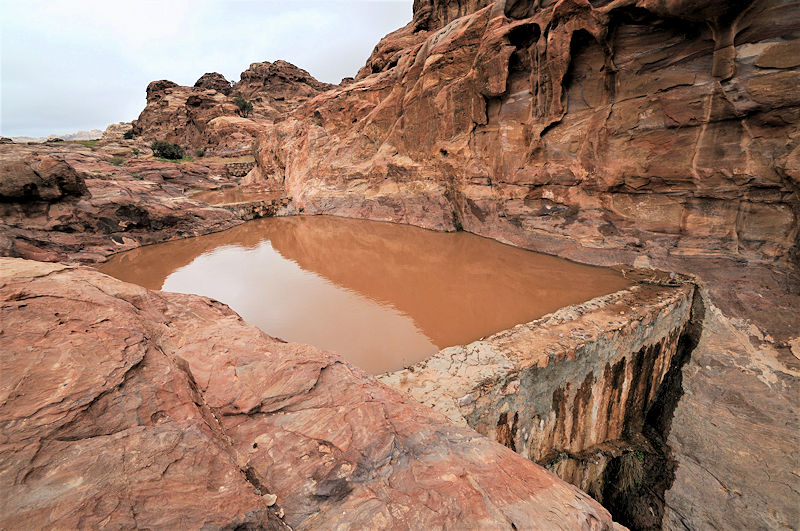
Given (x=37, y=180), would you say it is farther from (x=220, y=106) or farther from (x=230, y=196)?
(x=220, y=106)

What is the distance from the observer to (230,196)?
73.6 feet

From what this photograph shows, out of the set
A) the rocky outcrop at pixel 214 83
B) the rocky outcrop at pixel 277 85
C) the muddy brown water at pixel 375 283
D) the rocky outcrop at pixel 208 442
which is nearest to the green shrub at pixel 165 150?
the rocky outcrop at pixel 277 85

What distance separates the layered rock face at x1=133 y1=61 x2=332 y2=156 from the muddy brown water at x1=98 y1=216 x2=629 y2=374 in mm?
27037

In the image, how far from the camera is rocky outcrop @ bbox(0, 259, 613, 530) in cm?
146

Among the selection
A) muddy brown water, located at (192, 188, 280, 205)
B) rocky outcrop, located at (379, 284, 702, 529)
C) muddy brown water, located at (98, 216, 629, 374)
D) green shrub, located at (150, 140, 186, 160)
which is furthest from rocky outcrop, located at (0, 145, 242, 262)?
green shrub, located at (150, 140, 186, 160)

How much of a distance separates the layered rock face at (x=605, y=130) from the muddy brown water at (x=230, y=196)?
32.9 ft

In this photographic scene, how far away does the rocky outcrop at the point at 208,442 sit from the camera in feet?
4.81

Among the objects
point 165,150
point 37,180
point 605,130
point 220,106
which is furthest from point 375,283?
point 220,106

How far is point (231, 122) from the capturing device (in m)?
35.2

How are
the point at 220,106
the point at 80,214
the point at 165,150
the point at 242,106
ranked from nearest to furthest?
the point at 80,214
the point at 165,150
the point at 220,106
the point at 242,106

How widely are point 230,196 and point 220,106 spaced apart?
23.1m

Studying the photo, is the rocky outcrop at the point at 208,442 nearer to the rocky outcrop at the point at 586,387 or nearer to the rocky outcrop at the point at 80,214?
the rocky outcrop at the point at 586,387

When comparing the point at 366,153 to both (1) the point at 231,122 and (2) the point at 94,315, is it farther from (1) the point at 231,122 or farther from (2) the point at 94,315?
(1) the point at 231,122

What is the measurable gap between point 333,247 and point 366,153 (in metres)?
7.13
